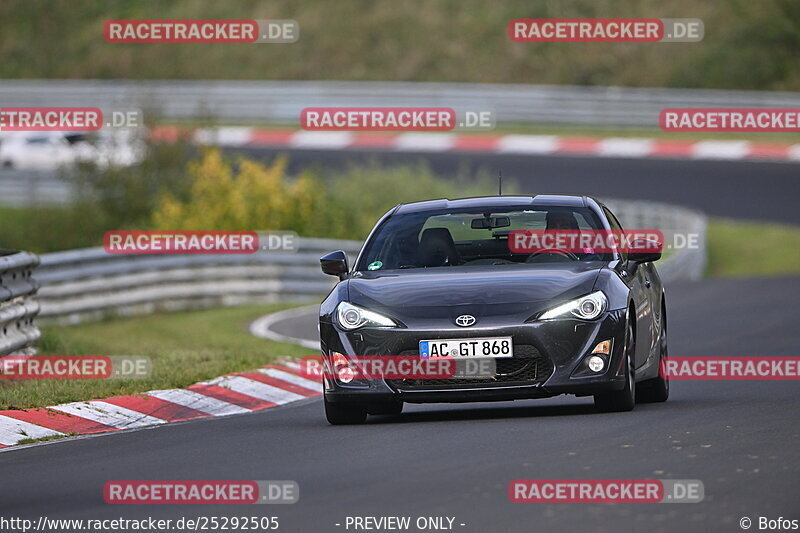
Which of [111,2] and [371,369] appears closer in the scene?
[371,369]

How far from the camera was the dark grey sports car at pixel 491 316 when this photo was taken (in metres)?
9.95

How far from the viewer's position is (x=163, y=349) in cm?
1727

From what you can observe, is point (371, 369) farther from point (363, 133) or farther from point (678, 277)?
point (363, 133)

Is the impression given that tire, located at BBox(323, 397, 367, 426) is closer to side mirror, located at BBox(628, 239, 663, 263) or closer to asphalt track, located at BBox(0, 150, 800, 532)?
asphalt track, located at BBox(0, 150, 800, 532)

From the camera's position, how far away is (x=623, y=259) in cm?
1117

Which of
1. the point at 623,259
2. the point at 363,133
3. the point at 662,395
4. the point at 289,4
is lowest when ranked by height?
the point at 662,395

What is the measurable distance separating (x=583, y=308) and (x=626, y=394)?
0.70 meters

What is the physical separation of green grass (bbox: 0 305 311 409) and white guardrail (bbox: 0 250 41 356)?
601 millimetres

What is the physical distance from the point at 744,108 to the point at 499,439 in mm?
29909

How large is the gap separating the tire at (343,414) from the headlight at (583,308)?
141cm

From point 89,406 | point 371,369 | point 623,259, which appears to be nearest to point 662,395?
point 623,259

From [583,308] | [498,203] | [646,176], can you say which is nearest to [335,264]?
[498,203]

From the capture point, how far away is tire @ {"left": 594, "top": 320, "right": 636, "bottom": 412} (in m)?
10.3

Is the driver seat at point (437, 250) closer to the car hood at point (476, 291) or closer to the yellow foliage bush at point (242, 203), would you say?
the car hood at point (476, 291)
